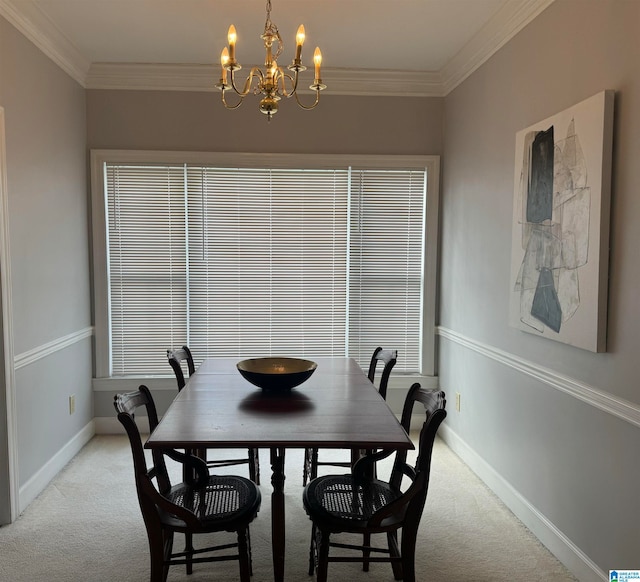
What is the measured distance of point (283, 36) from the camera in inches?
131

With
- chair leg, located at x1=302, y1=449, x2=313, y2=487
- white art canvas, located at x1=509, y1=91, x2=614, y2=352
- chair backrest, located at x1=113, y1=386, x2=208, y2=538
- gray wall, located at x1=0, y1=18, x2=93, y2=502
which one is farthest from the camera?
chair leg, located at x1=302, y1=449, x2=313, y2=487

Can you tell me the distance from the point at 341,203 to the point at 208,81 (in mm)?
1381

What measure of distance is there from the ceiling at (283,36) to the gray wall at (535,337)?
22 cm

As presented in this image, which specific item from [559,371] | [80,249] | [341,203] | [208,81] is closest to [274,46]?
[208,81]

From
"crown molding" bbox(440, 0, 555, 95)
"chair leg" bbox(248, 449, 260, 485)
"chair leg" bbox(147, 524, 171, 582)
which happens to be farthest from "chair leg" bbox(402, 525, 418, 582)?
"crown molding" bbox(440, 0, 555, 95)

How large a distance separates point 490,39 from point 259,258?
2.24m

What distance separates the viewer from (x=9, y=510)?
2.74 metres

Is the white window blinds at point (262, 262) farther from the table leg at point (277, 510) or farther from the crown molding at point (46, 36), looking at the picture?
the table leg at point (277, 510)

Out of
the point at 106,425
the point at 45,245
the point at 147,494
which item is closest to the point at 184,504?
the point at 147,494

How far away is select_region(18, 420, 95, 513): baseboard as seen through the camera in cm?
292

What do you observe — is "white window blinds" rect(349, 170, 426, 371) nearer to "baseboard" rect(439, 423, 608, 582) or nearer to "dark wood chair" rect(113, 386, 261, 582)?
"baseboard" rect(439, 423, 608, 582)

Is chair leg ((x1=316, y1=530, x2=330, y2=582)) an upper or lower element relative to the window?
lower

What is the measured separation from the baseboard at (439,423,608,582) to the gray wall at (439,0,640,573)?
26 mm

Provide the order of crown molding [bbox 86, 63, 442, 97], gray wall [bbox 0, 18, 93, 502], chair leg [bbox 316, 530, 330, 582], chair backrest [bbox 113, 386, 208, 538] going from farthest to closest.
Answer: crown molding [bbox 86, 63, 442, 97]
gray wall [bbox 0, 18, 93, 502]
chair leg [bbox 316, 530, 330, 582]
chair backrest [bbox 113, 386, 208, 538]
